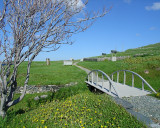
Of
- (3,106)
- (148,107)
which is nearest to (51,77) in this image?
(3,106)

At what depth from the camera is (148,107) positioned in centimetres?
543

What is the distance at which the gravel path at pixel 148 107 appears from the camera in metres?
4.51

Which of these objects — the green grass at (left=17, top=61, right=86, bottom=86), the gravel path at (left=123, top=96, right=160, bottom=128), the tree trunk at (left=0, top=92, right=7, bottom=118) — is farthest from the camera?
the green grass at (left=17, top=61, right=86, bottom=86)

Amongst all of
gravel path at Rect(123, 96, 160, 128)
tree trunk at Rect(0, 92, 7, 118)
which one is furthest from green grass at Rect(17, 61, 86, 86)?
gravel path at Rect(123, 96, 160, 128)

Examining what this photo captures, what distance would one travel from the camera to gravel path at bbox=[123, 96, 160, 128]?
4.51 m

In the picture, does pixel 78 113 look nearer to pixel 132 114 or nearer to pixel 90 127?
pixel 90 127

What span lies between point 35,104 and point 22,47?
420 cm

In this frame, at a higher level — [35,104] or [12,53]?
[12,53]

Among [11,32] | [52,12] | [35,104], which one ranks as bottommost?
[35,104]

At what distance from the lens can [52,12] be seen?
16.9 ft

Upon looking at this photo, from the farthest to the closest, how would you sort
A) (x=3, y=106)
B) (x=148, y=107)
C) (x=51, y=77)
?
(x=51, y=77), (x=148, y=107), (x=3, y=106)

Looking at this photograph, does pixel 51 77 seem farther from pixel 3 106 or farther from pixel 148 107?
pixel 148 107

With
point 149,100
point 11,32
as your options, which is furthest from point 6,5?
point 149,100

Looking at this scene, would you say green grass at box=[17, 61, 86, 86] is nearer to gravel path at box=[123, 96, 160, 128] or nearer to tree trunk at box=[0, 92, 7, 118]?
tree trunk at box=[0, 92, 7, 118]
